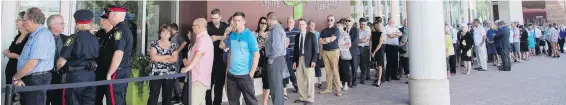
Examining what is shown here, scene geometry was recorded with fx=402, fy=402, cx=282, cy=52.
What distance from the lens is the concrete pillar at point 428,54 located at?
556cm

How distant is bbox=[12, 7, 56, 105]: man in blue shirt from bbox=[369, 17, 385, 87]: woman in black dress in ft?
19.0

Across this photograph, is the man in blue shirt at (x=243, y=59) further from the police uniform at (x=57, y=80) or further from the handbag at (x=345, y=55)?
the handbag at (x=345, y=55)

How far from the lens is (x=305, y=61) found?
6223 millimetres

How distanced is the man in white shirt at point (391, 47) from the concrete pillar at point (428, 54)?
8.70ft

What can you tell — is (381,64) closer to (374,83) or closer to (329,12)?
(374,83)

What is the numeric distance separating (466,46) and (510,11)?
564 inches

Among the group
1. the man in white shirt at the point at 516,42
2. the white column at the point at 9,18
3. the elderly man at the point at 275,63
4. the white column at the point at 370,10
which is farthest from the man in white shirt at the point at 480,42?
the white column at the point at 9,18

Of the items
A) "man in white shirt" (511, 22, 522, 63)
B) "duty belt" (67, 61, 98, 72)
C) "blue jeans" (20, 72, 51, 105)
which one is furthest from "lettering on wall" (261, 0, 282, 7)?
"man in white shirt" (511, 22, 522, 63)

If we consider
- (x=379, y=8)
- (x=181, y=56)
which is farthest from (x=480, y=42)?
(x=181, y=56)

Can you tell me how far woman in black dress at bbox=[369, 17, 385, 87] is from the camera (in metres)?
7.95

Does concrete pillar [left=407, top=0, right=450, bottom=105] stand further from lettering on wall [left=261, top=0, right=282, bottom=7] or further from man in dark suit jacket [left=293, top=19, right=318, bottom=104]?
lettering on wall [left=261, top=0, right=282, bottom=7]

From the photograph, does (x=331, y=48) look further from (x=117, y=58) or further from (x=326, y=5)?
(x=117, y=58)

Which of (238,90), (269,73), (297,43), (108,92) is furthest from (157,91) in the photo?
(297,43)

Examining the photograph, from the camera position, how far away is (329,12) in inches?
407
